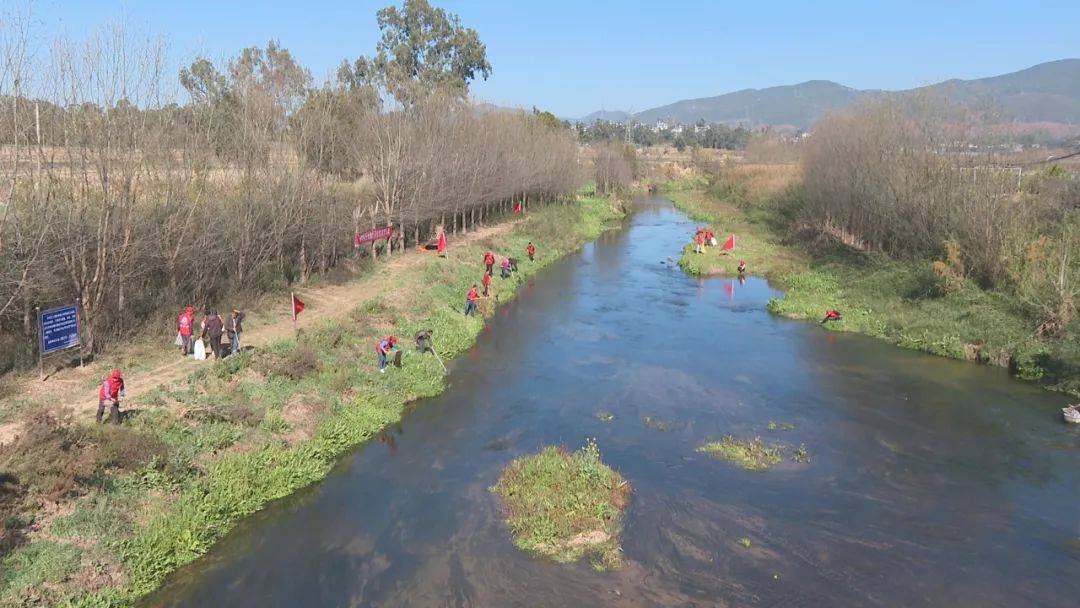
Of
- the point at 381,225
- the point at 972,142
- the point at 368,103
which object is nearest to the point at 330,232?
the point at 381,225

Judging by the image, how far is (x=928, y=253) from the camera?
117ft

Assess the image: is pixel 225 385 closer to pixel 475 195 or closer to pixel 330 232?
pixel 330 232

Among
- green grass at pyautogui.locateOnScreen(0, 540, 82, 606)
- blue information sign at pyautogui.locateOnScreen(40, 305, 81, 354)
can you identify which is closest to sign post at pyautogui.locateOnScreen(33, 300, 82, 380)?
blue information sign at pyautogui.locateOnScreen(40, 305, 81, 354)


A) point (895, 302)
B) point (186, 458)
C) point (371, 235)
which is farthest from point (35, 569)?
point (895, 302)

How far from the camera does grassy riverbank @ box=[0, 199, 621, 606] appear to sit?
42.6 ft

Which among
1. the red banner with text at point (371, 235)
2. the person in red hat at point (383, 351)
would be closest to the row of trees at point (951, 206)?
the person in red hat at point (383, 351)

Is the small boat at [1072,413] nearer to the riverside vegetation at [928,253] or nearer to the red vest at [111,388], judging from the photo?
the riverside vegetation at [928,253]

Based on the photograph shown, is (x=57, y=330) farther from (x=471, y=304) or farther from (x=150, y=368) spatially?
(x=471, y=304)

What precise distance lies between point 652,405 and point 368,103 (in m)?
27.4

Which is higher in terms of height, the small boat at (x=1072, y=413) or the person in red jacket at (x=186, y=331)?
the person in red jacket at (x=186, y=331)

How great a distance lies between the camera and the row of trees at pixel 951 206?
2847 cm

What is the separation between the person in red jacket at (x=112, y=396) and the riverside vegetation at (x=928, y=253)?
28434 mm

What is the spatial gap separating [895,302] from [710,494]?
21.6 m

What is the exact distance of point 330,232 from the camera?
33094 mm
